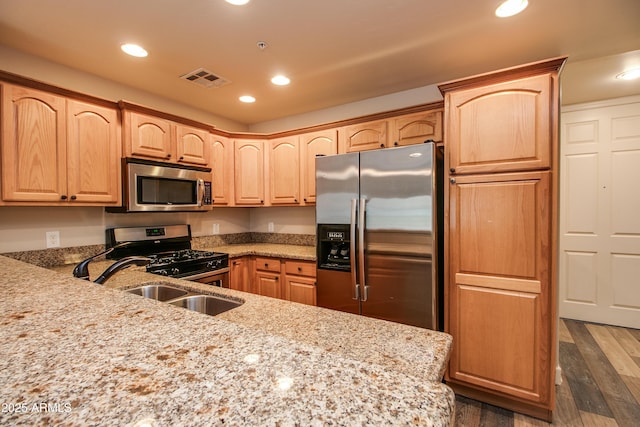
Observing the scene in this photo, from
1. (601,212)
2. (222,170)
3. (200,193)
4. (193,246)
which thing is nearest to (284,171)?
(222,170)

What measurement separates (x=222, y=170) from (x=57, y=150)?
4.67 ft

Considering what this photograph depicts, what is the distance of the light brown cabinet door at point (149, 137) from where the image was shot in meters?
2.49

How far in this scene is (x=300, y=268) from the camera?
2.89 metres

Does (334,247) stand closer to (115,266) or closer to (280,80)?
(280,80)

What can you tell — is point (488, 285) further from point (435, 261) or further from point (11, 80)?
point (11, 80)

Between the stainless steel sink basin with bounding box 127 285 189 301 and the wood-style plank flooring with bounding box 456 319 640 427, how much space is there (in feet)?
6.16

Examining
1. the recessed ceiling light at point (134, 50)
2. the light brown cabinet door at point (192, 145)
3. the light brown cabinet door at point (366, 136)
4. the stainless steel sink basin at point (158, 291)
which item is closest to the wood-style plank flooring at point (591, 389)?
the stainless steel sink basin at point (158, 291)

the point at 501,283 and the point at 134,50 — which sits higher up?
the point at 134,50

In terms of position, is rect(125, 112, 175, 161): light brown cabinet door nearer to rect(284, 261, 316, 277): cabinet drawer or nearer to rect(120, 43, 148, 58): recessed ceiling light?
rect(120, 43, 148, 58): recessed ceiling light

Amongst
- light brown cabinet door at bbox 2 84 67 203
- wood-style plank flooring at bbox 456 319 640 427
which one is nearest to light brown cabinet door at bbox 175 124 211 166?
light brown cabinet door at bbox 2 84 67 203

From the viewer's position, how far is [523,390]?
6.03 feet

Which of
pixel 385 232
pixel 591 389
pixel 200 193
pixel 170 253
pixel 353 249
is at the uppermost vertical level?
pixel 200 193

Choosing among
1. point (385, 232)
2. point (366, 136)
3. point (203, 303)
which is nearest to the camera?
point (203, 303)

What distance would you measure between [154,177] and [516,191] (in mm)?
2769
